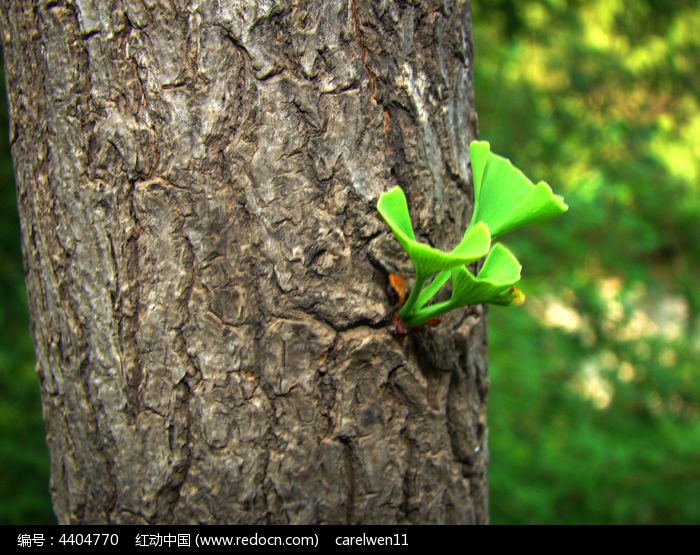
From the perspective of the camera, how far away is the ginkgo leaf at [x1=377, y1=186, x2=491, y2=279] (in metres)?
0.69

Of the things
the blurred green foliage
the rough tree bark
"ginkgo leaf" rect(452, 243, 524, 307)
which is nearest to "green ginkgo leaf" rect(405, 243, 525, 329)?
"ginkgo leaf" rect(452, 243, 524, 307)

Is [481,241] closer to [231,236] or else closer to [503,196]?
[503,196]

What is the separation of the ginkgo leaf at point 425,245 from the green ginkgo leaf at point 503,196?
0.28ft

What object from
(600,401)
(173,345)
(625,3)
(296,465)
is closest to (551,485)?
(600,401)

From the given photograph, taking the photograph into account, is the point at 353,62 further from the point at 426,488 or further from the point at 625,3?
the point at 625,3

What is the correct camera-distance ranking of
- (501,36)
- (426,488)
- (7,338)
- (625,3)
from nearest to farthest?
(426,488) → (7,338) → (501,36) → (625,3)

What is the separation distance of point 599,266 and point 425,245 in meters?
2.42

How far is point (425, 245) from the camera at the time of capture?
2.38 feet

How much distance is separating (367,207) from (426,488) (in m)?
0.42

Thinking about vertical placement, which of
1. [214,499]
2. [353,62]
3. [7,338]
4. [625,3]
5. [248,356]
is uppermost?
[625,3]

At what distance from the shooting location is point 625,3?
304 cm

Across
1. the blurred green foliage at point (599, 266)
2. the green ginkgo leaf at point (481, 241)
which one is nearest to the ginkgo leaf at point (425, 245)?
the green ginkgo leaf at point (481, 241)

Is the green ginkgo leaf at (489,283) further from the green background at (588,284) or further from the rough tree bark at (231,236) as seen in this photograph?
the green background at (588,284)

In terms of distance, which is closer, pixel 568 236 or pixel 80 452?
pixel 80 452
